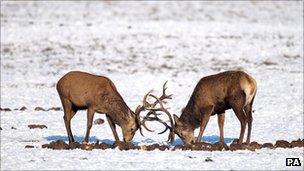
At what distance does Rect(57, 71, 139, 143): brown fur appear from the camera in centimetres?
1847

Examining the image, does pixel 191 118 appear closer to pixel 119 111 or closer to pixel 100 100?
pixel 119 111

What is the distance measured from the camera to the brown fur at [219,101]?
17859mm

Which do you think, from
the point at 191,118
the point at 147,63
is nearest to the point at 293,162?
the point at 191,118

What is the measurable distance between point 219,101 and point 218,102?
72mm

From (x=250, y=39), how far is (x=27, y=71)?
18138 millimetres

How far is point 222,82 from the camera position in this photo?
716 inches

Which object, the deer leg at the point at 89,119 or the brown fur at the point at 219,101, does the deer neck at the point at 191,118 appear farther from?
the deer leg at the point at 89,119

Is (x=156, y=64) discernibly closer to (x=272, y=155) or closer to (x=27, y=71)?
(x=27, y=71)

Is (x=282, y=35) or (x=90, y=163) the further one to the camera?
(x=282, y=35)

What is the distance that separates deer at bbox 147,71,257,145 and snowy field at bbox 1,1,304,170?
104cm

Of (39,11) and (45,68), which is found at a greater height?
(39,11)

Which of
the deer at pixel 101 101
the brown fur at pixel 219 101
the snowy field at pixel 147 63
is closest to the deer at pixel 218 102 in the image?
the brown fur at pixel 219 101

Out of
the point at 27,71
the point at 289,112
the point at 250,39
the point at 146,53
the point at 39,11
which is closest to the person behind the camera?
the point at 289,112

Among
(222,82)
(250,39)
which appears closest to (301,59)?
(250,39)
